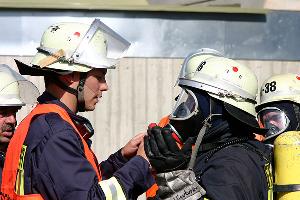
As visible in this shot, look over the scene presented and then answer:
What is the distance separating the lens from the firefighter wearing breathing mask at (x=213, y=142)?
3.10 m

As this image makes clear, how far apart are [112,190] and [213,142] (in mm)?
531

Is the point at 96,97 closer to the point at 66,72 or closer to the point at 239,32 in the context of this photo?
the point at 66,72

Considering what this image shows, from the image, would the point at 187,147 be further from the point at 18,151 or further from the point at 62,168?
the point at 18,151

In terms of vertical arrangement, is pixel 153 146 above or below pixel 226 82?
below

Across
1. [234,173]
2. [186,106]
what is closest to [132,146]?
[186,106]

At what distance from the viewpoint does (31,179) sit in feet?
10.7

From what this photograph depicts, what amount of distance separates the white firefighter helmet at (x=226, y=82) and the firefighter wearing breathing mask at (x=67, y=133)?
17.6 inches

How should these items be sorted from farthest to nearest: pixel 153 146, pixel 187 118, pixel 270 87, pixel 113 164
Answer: pixel 270 87, pixel 113 164, pixel 187 118, pixel 153 146

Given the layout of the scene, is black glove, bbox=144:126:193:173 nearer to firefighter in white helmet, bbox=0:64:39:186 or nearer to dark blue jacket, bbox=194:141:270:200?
dark blue jacket, bbox=194:141:270:200

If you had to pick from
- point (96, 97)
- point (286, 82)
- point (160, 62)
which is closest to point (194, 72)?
point (96, 97)

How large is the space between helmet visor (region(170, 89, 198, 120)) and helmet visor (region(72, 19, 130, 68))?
424 millimetres

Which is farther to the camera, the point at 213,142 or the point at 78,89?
the point at 78,89

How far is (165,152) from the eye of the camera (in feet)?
10.3

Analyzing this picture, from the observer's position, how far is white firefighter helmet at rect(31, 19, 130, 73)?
3.51 metres
